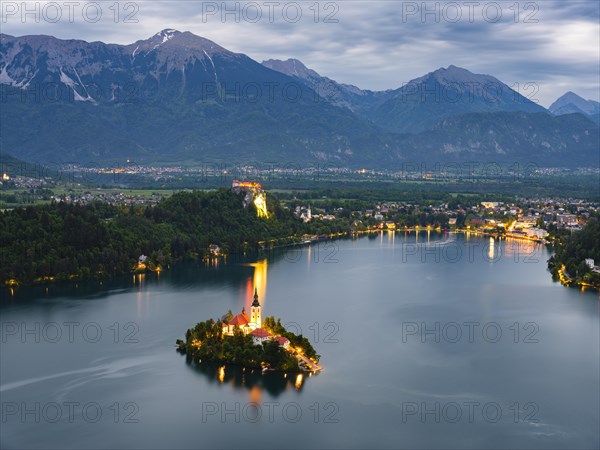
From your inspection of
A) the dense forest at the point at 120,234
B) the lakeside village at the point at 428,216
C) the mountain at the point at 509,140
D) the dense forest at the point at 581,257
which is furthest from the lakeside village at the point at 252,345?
the mountain at the point at 509,140

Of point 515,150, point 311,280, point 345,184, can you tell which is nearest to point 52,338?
point 311,280

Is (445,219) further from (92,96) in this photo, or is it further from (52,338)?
(92,96)

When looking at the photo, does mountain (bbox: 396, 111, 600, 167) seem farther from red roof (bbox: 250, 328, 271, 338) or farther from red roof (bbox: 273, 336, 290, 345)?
red roof (bbox: 273, 336, 290, 345)

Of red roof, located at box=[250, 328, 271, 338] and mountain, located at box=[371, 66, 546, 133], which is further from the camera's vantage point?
mountain, located at box=[371, 66, 546, 133]

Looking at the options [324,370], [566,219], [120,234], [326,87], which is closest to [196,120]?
[326,87]

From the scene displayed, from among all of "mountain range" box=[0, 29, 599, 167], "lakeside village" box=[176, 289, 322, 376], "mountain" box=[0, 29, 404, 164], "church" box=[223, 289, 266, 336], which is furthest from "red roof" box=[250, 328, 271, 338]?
"mountain range" box=[0, 29, 599, 167]

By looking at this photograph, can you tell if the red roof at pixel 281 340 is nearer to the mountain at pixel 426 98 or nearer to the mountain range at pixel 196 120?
the mountain range at pixel 196 120
